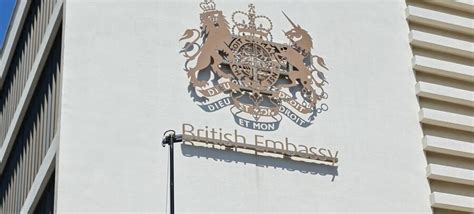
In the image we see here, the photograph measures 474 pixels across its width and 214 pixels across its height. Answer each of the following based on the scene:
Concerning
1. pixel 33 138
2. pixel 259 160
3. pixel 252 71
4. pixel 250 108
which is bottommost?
pixel 259 160

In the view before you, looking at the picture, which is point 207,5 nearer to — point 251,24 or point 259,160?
point 251,24

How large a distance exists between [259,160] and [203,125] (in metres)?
1.94

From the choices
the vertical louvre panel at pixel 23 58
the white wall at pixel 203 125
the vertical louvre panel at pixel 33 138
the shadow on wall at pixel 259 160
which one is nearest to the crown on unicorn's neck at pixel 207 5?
the white wall at pixel 203 125

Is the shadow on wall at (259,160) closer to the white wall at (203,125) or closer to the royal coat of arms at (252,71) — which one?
the white wall at (203,125)

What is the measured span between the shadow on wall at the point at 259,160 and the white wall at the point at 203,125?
0.03 m

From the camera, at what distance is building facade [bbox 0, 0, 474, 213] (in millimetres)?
32750

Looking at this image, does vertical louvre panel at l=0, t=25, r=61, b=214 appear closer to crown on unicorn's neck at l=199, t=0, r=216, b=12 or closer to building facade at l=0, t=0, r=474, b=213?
building facade at l=0, t=0, r=474, b=213

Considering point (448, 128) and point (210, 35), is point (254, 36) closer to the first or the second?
point (210, 35)

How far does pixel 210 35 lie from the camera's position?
1380 inches

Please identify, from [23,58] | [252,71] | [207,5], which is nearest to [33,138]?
[23,58]

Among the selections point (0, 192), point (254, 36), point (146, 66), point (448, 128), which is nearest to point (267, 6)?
point (254, 36)

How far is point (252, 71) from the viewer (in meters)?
34.9

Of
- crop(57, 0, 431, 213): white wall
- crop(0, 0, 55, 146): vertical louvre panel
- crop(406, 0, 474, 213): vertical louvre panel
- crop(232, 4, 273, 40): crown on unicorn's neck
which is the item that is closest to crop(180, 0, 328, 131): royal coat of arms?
crop(232, 4, 273, 40): crown on unicorn's neck

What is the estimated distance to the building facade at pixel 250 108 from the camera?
3275 centimetres
